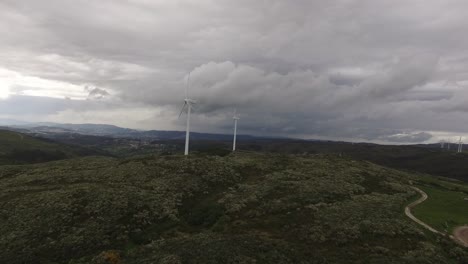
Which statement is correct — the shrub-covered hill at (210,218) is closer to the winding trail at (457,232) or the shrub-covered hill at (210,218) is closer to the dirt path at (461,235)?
the winding trail at (457,232)

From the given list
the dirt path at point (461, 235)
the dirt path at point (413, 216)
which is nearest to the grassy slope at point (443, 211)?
the dirt path at point (461, 235)

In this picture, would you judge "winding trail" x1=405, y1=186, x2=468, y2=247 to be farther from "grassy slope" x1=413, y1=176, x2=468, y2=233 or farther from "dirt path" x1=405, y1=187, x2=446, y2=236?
"grassy slope" x1=413, y1=176, x2=468, y2=233

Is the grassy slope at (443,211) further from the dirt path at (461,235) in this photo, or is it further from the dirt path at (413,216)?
the dirt path at (413,216)

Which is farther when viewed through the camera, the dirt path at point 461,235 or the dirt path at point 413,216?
the dirt path at point 413,216

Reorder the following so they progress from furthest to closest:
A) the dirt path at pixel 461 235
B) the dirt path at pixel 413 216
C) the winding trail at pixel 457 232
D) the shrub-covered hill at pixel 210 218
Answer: the dirt path at pixel 413 216 < the winding trail at pixel 457 232 < the dirt path at pixel 461 235 < the shrub-covered hill at pixel 210 218

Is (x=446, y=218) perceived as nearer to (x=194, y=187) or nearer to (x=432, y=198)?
(x=432, y=198)

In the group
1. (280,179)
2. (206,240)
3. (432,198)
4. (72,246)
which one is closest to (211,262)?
(206,240)

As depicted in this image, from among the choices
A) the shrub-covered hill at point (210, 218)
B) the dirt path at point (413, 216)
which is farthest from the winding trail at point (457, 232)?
the shrub-covered hill at point (210, 218)

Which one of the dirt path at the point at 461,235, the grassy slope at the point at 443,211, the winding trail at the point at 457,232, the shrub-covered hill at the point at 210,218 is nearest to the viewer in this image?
the shrub-covered hill at the point at 210,218

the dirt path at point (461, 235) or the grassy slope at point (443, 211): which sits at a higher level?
the grassy slope at point (443, 211)

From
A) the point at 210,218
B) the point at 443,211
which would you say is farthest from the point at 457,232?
the point at 210,218
